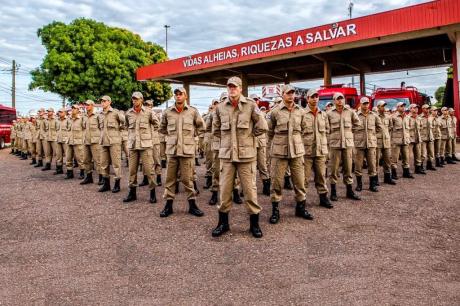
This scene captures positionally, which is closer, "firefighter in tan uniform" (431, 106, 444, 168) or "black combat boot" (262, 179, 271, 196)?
"black combat boot" (262, 179, 271, 196)

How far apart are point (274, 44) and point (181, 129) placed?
45.1 feet

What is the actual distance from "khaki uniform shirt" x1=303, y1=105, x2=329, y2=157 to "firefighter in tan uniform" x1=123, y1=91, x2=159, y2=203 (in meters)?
2.84

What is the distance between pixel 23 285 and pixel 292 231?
3129 millimetres

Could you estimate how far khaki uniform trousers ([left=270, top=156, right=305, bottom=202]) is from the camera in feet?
17.7

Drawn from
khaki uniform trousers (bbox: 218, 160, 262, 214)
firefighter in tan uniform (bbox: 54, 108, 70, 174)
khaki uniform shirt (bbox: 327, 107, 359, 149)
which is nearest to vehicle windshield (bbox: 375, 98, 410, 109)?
khaki uniform shirt (bbox: 327, 107, 359, 149)

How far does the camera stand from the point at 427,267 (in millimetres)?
3635

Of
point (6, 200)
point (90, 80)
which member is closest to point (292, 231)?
point (6, 200)

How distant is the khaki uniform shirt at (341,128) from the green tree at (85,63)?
23.2 metres

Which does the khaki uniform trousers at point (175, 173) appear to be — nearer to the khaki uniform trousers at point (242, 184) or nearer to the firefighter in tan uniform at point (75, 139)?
the khaki uniform trousers at point (242, 184)

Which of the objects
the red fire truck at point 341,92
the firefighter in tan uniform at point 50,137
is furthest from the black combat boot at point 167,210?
the red fire truck at point 341,92

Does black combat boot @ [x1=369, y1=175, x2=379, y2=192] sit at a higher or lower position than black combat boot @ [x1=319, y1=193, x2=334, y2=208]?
higher

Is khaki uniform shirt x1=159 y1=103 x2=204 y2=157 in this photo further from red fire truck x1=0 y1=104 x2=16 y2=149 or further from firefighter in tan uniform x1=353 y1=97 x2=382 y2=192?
red fire truck x1=0 y1=104 x2=16 y2=149

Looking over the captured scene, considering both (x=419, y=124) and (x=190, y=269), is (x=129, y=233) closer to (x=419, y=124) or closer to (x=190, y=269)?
(x=190, y=269)

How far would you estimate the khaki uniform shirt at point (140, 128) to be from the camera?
265 inches
